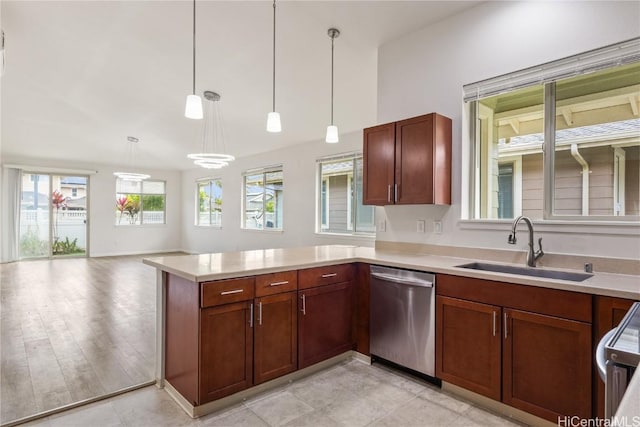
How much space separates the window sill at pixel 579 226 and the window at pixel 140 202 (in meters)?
9.73

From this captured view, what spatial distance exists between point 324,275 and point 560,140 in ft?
6.63

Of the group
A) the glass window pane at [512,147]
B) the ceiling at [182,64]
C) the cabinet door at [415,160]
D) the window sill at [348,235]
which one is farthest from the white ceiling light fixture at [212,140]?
the glass window pane at [512,147]

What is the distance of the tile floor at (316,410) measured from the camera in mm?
1994

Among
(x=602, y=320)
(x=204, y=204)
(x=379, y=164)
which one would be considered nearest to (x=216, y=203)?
(x=204, y=204)

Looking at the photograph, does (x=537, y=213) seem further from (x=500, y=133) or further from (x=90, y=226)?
(x=90, y=226)

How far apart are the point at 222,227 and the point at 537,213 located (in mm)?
7675

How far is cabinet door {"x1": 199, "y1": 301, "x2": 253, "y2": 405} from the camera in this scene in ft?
6.59

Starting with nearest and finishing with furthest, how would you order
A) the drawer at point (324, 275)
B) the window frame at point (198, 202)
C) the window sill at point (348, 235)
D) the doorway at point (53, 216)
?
the drawer at point (324, 275) → the window sill at point (348, 235) → the doorway at point (53, 216) → the window frame at point (198, 202)

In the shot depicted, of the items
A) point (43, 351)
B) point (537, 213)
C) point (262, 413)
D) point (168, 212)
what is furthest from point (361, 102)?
point (168, 212)

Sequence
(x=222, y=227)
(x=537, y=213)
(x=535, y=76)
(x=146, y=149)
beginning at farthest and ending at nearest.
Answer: (x=222, y=227)
(x=146, y=149)
(x=537, y=213)
(x=535, y=76)

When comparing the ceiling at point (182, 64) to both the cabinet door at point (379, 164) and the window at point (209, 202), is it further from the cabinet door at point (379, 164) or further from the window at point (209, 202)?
the window at point (209, 202)

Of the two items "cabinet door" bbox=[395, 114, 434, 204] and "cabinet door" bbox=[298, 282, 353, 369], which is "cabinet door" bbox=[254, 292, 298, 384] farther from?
"cabinet door" bbox=[395, 114, 434, 204]

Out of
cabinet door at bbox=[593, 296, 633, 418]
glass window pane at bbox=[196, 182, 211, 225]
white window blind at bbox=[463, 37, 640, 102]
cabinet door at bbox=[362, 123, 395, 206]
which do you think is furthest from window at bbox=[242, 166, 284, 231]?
cabinet door at bbox=[593, 296, 633, 418]

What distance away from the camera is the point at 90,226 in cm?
901
